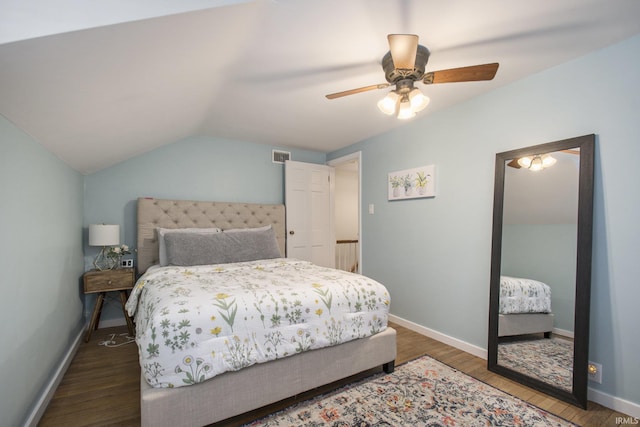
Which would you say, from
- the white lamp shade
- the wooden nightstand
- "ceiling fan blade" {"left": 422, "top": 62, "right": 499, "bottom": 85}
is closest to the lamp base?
the wooden nightstand

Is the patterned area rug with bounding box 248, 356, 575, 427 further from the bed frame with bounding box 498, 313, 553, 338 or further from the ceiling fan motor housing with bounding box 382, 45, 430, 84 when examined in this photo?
the ceiling fan motor housing with bounding box 382, 45, 430, 84

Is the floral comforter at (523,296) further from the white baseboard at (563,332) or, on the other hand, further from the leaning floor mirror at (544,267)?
the white baseboard at (563,332)

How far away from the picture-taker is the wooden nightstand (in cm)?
279

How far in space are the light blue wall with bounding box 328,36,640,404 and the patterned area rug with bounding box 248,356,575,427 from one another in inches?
23.9

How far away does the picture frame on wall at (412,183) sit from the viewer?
10.0ft

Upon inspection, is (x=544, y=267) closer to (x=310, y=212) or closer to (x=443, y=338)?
(x=443, y=338)

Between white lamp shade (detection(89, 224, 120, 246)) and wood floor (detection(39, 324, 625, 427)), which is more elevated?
white lamp shade (detection(89, 224, 120, 246))

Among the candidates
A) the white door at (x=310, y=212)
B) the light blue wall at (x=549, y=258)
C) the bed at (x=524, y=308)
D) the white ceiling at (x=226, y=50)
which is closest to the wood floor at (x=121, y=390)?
the bed at (x=524, y=308)

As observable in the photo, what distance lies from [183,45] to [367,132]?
256 cm

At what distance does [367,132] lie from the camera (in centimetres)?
366

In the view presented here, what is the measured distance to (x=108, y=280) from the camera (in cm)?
287

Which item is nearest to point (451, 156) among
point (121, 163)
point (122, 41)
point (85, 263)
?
point (122, 41)

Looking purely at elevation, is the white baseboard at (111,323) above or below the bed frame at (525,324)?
below

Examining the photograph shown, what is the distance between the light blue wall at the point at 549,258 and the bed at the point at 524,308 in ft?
0.16
